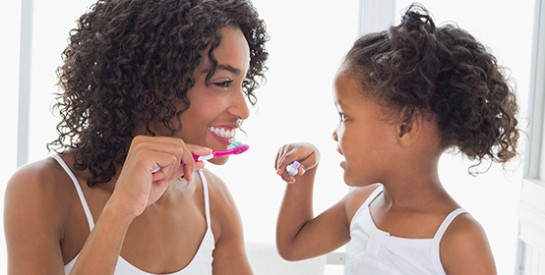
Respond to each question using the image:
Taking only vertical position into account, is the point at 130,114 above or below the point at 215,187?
above

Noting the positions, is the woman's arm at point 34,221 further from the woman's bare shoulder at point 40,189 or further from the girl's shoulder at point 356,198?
the girl's shoulder at point 356,198

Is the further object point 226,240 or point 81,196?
point 226,240

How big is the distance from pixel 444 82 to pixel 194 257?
53 cm

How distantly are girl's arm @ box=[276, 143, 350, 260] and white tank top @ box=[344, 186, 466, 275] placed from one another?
62 mm

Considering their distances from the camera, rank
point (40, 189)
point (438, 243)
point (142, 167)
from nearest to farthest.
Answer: point (142, 167) < point (40, 189) < point (438, 243)

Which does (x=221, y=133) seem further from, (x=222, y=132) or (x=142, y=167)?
(x=142, y=167)

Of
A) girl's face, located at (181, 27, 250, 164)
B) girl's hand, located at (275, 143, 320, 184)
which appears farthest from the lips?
girl's hand, located at (275, 143, 320, 184)

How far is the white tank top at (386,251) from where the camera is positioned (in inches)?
46.4

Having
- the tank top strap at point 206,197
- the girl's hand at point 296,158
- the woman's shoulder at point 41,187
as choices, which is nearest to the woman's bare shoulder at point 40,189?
the woman's shoulder at point 41,187

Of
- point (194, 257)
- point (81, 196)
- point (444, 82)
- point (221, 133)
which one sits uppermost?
point (444, 82)

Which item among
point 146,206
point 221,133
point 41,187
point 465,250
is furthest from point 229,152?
point 465,250

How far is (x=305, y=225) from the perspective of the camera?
1413mm

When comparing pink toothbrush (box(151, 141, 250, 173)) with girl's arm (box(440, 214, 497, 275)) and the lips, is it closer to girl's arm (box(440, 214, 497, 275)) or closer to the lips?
the lips

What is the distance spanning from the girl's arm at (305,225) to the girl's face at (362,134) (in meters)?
0.15
